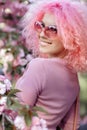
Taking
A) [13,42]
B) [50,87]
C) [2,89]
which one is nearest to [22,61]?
[13,42]

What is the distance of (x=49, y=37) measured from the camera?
2.23 metres

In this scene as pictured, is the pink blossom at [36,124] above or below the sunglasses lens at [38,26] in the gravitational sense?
below

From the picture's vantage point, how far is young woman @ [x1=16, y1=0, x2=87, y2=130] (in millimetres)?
2127

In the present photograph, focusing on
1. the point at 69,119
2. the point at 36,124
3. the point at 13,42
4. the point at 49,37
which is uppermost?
the point at 49,37

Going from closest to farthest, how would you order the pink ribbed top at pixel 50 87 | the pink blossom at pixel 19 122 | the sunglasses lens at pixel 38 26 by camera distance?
the pink blossom at pixel 19 122 < the pink ribbed top at pixel 50 87 < the sunglasses lens at pixel 38 26

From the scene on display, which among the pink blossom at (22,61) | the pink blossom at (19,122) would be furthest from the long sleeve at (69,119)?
the pink blossom at (22,61)

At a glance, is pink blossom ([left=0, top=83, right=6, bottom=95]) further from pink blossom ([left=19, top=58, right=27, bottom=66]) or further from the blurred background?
pink blossom ([left=19, top=58, right=27, bottom=66])

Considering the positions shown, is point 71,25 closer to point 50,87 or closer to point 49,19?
point 49,19

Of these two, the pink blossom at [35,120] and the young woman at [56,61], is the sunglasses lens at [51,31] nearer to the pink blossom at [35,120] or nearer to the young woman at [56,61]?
the young woman at [56,61]

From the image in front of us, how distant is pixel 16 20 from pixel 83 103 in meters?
1.86

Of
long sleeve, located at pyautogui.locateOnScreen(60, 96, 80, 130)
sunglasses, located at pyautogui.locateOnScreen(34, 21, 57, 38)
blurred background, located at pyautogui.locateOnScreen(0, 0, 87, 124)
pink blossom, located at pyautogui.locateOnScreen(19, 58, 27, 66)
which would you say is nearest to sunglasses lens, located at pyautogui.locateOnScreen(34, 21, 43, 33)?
sunglasses, located at pyautogui.locateOnScreen(34, 21, 57, 38)

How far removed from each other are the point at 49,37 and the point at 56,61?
121mm

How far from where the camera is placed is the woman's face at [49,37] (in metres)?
2.20

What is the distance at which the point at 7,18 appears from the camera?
4086 millimetres
